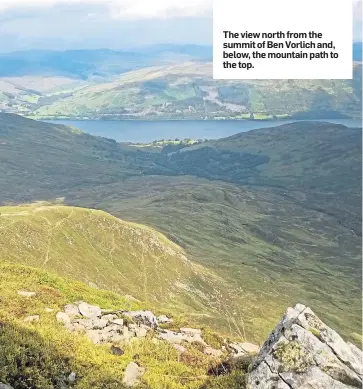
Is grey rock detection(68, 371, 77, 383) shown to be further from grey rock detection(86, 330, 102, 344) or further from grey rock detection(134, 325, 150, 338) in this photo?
grey rock detection(134, 325, 150, 338)

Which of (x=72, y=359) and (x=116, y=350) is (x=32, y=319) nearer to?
(x=116, y=350)

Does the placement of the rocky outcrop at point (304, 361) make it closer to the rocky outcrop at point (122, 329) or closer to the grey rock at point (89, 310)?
the rocky outcrop at point (122, 329)

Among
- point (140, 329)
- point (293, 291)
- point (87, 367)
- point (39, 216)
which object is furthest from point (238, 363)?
point (293, 291)

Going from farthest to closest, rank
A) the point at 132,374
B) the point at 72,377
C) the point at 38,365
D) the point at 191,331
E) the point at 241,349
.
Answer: the point at 191,331 → the point at 241,349 → the point at 132,374 → the point at 72,377 → the point at 38,365

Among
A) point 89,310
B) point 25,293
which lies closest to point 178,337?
point 89,310

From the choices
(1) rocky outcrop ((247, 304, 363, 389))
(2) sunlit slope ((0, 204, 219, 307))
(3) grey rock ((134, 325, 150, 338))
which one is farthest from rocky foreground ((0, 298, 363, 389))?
(2) sunlit slope ((0, 204, 219, 307))

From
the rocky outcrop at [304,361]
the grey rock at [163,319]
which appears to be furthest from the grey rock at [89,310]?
the rocky outcrop at [304,361]

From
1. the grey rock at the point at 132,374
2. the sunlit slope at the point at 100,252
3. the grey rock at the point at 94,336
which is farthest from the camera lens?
the sunlit slope at the point at 100,252
